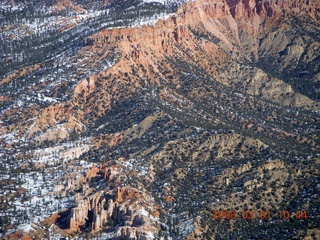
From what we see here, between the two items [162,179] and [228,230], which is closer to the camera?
[228,230]

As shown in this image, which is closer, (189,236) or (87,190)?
(189,236)

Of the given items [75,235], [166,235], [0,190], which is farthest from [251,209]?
[0,190]

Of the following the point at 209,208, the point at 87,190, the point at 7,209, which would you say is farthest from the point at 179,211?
the point at 7,209

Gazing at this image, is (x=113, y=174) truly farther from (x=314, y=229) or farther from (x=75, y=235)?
(x=314, y=229)

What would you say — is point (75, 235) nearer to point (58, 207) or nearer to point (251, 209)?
point (58, 207)

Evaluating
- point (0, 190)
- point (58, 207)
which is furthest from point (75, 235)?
point (0, 190)

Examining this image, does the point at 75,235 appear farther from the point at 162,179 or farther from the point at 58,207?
the point at 162,179

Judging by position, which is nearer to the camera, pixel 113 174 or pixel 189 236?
pixel 189 236
